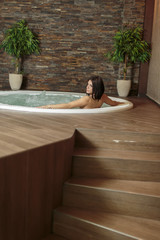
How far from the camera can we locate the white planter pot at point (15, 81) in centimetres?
630

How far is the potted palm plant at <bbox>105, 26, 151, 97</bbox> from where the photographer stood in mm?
6000

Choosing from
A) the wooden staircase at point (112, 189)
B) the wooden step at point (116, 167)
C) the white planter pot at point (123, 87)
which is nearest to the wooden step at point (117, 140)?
the wooden staircase at point (112, 189)

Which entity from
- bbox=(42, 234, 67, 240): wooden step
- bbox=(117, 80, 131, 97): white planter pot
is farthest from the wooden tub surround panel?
bbox=(117, 80, 131, 97): white planter pot

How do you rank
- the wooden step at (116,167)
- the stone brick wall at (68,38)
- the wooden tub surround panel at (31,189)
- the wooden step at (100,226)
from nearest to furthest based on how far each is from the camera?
the wooden tub surround panel at (31,189) → the wooden step at (100,226) → the wooden step at (116,167) → the stone brick wall at (68,38)

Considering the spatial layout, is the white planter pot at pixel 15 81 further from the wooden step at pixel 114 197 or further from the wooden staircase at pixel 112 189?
the wooden step at pixel 114 197

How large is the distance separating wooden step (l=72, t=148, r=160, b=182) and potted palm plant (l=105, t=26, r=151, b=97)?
4.04m

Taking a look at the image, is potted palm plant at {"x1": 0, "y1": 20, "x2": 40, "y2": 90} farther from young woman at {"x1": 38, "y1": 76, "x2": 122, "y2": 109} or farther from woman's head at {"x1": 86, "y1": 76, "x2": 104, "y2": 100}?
woman's head at {"x1": 86, "y1": 76, "x2": 104, "y2": 100}

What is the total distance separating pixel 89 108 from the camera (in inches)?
144

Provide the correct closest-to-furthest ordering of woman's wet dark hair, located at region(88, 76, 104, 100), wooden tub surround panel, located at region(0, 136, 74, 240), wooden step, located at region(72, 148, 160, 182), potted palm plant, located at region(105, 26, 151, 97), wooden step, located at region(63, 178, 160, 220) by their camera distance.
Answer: wooden tub surround panel, located at region(0, 136, 74, 240)
wooden step, located at region(63, 178, 160, 220)
wooden step, located at region(72, 148, 160, 182)
woman's wet dark hair, located at region(88, 76, 104, 100)
potted palm plant, located at region(105, 26, 151, 97)

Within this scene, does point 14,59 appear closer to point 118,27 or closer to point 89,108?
point 118,27

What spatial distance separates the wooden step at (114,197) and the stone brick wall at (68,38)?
476 cm

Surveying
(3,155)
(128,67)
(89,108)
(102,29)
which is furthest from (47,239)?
(102,29)

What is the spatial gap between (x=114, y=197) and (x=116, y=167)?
29 cm

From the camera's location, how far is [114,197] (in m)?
2.00
